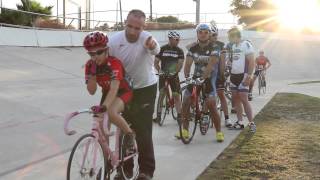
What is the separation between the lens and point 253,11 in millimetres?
68188

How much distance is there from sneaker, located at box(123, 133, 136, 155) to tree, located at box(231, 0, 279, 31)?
55.9 meters

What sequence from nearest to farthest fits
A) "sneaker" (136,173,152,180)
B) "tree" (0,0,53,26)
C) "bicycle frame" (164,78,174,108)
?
"sneaker" (136,173,152,180), "bicycle frame" (164,78,174,108), "tree" (0,0,53,26)

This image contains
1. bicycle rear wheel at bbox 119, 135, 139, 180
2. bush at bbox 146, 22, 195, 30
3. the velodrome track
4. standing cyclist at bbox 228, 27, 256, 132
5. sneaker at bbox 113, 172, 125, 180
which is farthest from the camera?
bush at bbox 146, 22, 195, 30

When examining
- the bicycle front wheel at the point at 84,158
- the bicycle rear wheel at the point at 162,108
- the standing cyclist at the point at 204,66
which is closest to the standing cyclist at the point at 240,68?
the standing cyclist at the point at 204,66

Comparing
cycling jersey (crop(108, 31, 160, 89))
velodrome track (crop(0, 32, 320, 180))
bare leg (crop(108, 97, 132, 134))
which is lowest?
velodrome track (crop(0, 32, 320, 180))

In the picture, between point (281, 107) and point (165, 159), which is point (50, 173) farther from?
point (281, 107)

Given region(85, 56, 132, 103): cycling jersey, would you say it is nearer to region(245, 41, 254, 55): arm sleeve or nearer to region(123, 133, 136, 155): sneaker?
region(123, 133, 136, 155): sneaker

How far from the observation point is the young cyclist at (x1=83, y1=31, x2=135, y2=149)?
523 cm

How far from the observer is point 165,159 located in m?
7.55

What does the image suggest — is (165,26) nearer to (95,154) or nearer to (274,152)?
(274,152)

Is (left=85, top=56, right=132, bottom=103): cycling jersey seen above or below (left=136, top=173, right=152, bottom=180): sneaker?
above

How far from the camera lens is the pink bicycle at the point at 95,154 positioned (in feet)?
16.9

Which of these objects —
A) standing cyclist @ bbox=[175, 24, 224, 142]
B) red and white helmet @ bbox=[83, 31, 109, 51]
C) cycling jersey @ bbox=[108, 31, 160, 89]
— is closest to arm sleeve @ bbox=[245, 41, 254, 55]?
standing cyclist @ bbox=[175, 24, 224, 142]

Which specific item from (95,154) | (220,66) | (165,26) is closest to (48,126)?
(220,66)
